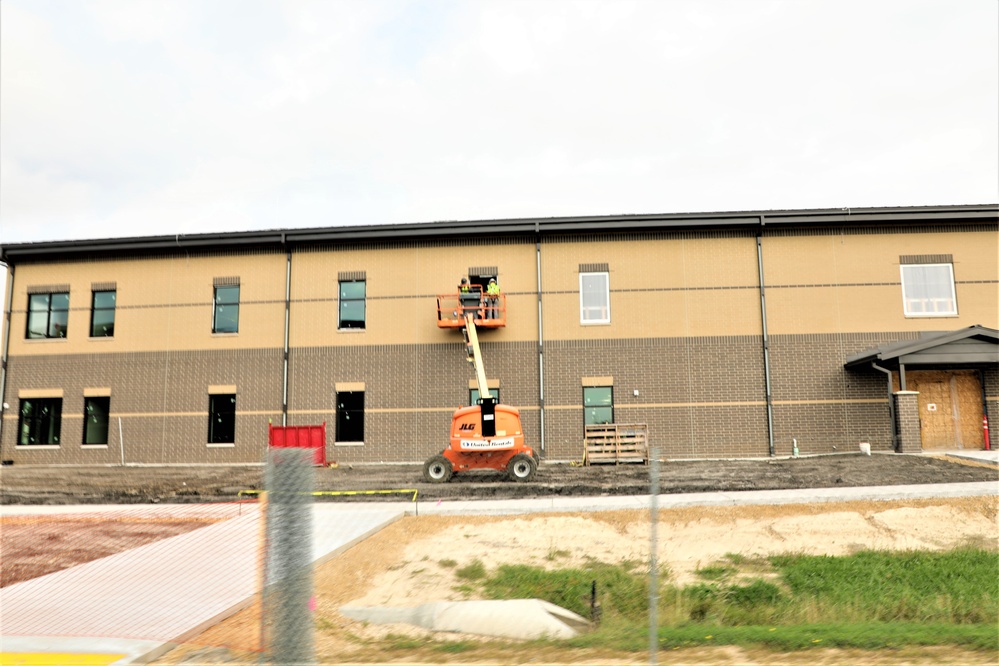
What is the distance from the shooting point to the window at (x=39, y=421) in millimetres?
27094

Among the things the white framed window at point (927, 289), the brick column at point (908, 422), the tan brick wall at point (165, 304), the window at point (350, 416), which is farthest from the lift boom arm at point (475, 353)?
the white framed window at point (927, 289)

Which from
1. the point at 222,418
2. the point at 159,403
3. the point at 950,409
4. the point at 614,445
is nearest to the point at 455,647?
the point at 614,445

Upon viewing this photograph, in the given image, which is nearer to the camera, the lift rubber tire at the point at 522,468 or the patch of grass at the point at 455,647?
the patch of grass at the point at 455,647

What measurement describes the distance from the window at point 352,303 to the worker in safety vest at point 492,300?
4.79 m

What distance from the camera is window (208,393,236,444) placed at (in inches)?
1025

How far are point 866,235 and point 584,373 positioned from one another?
11032 millimetres

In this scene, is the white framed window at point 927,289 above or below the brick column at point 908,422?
above

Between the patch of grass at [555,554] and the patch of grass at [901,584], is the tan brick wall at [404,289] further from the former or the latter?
the patch of grass at [901,584]

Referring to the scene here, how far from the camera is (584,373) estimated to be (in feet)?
81.4

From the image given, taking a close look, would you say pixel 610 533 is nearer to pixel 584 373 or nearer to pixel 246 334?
pixel 584 373

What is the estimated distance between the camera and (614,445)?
2303 centimetres

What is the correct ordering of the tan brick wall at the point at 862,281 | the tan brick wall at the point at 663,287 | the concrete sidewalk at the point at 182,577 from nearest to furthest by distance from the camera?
1. the concrete sidewalk at the point at 182,577
2. the tan brick wall at the point at 862,281
3. the tan brick wall at the point at 663,287

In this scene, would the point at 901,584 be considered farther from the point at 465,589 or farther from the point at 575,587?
the point at 465,589

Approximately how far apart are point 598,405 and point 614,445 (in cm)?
200
